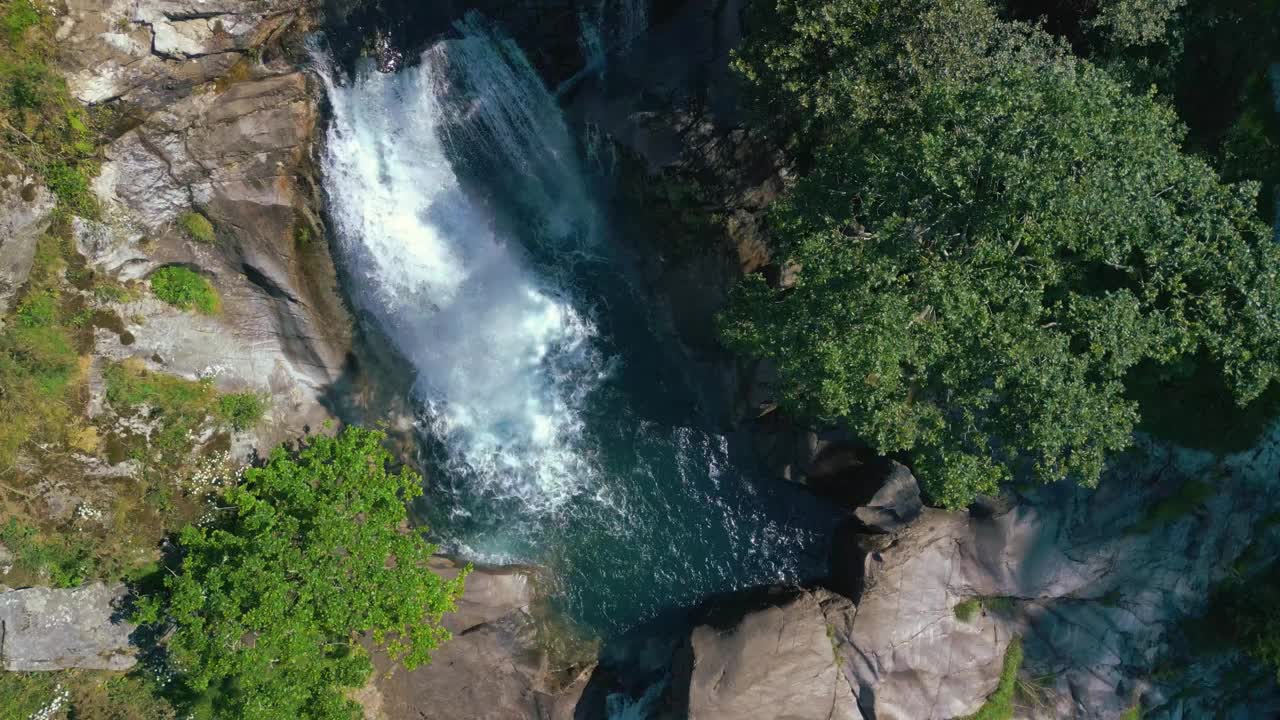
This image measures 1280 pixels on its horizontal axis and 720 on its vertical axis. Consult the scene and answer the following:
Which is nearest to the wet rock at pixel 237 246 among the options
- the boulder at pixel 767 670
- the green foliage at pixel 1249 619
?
the boulder at pixel 767 670

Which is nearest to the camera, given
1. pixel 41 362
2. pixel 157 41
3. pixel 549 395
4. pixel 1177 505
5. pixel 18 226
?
pixel 18 226

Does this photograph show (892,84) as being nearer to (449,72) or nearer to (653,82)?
(653,82)

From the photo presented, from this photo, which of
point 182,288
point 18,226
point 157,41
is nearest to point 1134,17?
point 157,41

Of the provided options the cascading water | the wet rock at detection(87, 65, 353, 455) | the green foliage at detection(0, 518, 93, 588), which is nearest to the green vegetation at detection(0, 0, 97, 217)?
the wet rock at detection(87, 65, 353, 455)

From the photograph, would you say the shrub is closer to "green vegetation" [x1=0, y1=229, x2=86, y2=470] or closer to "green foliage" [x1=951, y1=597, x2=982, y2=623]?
"green vegetation" [x1=0, y1=229, x2=86, y2=470]

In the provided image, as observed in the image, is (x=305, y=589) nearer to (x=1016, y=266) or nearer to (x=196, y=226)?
(x=196, y=226)
